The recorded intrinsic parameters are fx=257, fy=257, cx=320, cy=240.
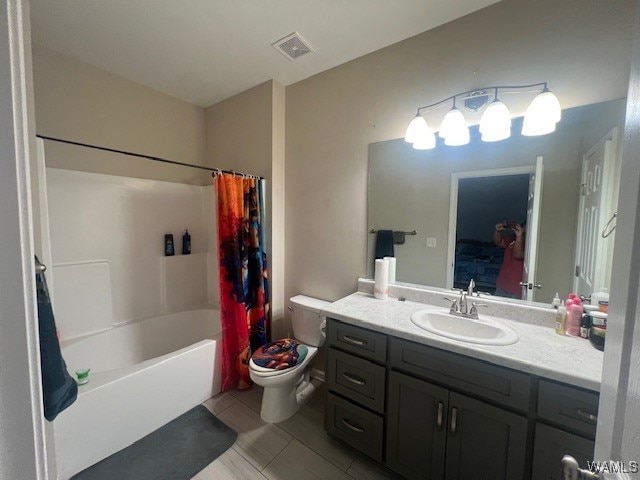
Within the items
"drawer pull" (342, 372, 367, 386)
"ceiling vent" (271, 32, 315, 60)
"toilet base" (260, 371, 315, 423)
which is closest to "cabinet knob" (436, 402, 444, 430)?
"drawer pull" (342, 372, 367, 386)

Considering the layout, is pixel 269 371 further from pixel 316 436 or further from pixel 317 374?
pixel 317 374

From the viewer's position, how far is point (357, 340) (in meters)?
1.41

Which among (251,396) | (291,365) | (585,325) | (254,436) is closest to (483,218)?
(585,325)

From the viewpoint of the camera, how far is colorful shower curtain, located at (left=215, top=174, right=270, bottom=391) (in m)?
2.02

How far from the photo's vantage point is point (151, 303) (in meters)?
2.37

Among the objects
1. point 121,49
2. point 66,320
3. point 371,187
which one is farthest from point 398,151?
point 66,320

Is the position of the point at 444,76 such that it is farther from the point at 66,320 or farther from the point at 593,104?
the point at 66,320

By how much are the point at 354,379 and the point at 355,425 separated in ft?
0.89

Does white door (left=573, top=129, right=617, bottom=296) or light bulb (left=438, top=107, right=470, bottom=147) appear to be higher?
light bulb (left=438, top=107, right=470, bottom=147)

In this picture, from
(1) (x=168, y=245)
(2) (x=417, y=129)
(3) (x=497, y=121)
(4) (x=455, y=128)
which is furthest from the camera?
(1) (x=168, y=245)

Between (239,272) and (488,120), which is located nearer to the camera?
(488,120)

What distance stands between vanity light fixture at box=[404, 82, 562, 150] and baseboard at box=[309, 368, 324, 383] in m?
1.92

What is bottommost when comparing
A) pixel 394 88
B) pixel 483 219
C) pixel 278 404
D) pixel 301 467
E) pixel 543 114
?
pixel 301 467

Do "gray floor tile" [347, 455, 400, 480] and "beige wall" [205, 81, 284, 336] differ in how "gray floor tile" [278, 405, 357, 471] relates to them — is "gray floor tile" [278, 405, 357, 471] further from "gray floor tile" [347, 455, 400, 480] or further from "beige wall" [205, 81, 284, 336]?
"beige wall" [205, 81, 284, 336]
